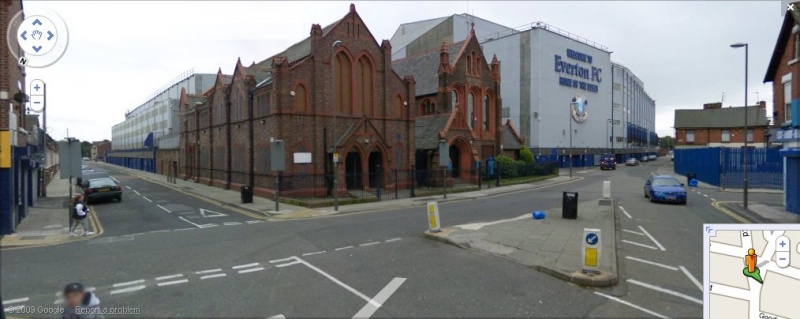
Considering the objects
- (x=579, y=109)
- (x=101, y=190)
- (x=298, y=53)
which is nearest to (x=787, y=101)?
(x=298, y=53)

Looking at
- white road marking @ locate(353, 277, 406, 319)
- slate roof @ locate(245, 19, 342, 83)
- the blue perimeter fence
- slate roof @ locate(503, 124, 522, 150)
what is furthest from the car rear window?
the blue perimeter fence

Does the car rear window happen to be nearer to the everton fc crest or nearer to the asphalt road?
the asphalt road

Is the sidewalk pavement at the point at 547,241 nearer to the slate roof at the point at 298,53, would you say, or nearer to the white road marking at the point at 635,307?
the white road marking at the point at 635,307

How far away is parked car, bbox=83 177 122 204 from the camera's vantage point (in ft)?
71.6

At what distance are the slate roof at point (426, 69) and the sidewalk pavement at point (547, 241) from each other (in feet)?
75.0

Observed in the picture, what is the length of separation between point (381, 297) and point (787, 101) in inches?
832

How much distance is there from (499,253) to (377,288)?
3870mm

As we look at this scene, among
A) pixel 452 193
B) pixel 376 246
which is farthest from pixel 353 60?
pixel 376 246

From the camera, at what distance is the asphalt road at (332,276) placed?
6238 mm

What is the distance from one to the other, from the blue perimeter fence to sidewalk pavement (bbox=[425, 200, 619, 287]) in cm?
2211

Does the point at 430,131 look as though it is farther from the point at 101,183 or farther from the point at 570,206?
the point at 101,183

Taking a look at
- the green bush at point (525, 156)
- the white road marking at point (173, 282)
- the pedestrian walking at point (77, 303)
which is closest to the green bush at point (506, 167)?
the green bush at point (525, 156)

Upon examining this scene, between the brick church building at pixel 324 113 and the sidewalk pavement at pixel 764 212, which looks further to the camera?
the brick church building at pixel 324 113

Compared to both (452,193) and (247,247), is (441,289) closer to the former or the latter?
(247,247)
